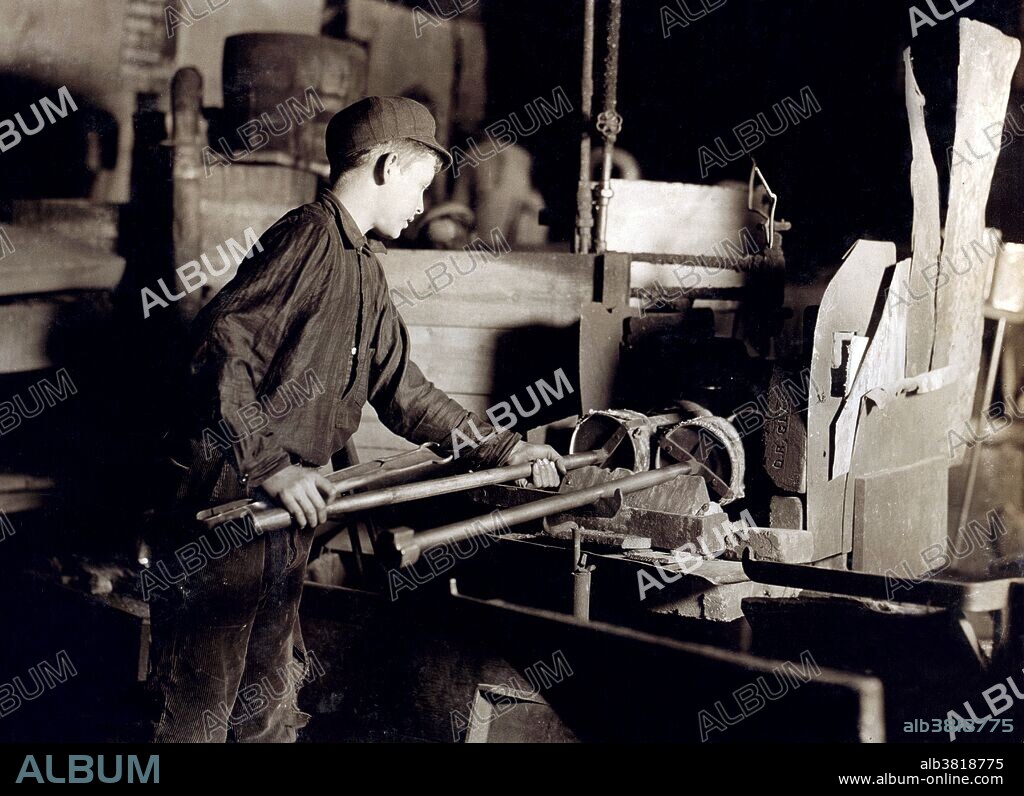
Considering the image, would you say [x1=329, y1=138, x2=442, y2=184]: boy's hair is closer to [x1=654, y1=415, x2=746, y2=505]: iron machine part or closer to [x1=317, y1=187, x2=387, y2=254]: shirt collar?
[x1=317, y1=187, x2=387, y2=254]: shirt collar

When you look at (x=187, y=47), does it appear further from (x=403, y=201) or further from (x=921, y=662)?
(x=921, y=662)

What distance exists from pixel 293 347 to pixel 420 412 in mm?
648

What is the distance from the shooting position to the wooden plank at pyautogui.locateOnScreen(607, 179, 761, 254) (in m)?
5.03

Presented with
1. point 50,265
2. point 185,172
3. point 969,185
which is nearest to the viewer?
point 969,185

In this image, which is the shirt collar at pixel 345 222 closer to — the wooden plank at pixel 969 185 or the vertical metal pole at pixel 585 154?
the vertical metal pole at pixel 585 154

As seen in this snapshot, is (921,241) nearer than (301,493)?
No

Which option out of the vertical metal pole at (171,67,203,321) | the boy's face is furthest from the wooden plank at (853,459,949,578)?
the vertical metal pole at (171,67,203,321)

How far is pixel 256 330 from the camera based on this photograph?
2475 millimetres

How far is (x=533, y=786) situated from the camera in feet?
9.25

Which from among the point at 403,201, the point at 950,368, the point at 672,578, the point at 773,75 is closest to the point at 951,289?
the point at 950,368

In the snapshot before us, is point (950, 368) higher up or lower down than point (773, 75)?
lower down

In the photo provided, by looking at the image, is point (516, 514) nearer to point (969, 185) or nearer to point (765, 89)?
point (969, 185)

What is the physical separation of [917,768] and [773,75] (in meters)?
5.10

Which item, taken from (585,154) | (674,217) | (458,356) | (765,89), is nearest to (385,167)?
(458,356)
